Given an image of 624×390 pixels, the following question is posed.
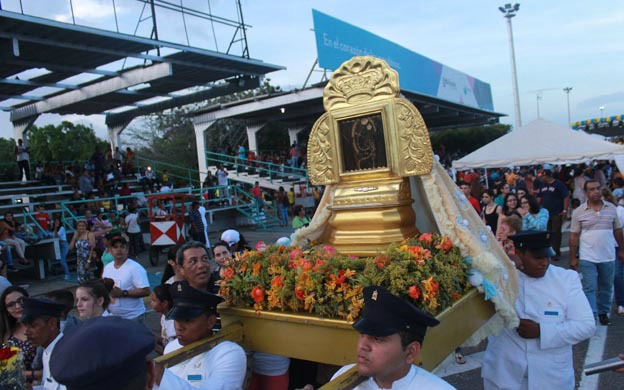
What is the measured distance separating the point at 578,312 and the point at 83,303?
349 cm

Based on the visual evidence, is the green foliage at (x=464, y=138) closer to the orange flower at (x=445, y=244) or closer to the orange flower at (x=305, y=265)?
the orange flower at (x=445, y=244)

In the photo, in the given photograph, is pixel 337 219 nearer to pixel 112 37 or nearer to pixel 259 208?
pixel 112 37

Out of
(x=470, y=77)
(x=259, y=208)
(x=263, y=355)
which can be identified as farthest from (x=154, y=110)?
(x=470, y=77)

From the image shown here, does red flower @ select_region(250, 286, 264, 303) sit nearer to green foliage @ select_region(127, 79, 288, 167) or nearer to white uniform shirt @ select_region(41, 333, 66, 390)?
white uniform shirt @ select_region(41, 333, 66, 390)

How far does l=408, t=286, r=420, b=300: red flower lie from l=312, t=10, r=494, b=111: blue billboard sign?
1557 cm

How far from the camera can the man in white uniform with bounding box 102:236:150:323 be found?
4.94 metres

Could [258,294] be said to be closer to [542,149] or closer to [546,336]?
[546,336]

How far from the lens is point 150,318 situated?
7.89m

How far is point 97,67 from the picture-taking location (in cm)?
1427

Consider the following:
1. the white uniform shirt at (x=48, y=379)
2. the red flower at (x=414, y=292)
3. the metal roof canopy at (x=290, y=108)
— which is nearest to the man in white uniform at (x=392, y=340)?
the red flower at (x=414, y=292)

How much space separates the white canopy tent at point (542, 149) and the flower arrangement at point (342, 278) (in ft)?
30.8

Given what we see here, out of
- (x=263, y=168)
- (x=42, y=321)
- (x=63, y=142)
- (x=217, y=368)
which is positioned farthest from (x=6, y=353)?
(x=63, y=142)

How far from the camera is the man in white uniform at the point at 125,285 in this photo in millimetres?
4941

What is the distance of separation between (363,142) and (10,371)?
260 centimetres
